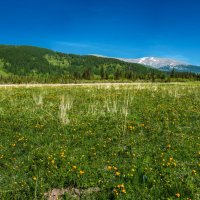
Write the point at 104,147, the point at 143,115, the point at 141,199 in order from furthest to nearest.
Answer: the point at 143,115 < the point at 104,147 < the point at 141,199

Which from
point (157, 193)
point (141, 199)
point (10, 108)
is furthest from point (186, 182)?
point (10, 108)

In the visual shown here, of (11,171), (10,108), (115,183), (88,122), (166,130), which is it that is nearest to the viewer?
(115,183)

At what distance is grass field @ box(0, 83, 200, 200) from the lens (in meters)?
6.63

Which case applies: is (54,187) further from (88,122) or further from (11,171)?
(88,122)

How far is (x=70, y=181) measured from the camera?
7043 mm

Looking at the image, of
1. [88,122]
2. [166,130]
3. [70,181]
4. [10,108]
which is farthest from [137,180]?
[10,108]

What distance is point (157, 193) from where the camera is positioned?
21.3ft

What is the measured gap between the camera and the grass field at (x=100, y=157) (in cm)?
663

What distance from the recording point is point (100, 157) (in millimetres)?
8391

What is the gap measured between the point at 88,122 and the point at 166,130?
12.6 ft

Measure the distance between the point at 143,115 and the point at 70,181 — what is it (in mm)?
7649

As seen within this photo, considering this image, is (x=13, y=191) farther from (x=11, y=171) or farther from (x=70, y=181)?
(x=70, y=181)

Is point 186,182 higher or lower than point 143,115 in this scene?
lower

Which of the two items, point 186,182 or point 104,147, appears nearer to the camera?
point 186,182
